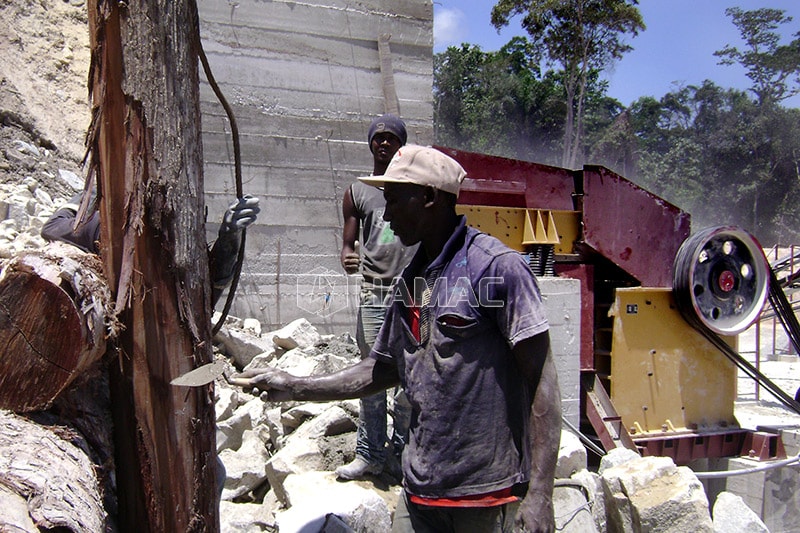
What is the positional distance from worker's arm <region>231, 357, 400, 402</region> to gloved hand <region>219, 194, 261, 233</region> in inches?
20.3

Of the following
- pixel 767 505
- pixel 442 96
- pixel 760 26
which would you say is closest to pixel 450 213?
pixel 767 505

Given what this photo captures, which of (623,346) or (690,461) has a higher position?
(623,346)

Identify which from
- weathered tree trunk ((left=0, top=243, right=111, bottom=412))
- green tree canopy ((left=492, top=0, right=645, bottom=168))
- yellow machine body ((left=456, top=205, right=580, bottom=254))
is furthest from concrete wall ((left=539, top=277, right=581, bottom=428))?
green tree canopy ((left=492, top=0, right=645, bottom=168))

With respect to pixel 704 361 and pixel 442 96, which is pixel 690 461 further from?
pixel 442 96

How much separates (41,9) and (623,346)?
1184cm

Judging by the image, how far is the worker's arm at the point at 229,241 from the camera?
2428 millimetres

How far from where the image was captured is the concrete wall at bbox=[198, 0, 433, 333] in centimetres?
653

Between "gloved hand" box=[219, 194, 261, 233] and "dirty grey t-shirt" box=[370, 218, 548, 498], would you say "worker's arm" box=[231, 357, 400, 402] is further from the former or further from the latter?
"gloved hand" box=[219, 194, 261, 233]

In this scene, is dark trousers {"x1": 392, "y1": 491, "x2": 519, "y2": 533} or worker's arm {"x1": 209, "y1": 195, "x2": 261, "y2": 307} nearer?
dark trousers {"x1": 392, "y1": 491, "x2": 519, "y2": 533}

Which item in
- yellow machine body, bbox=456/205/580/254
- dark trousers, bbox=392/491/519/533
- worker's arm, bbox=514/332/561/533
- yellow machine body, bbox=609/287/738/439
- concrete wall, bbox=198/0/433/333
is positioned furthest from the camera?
concrete wall, bbox=198/0/433/333

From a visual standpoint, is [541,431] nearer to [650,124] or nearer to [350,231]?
[350,231]

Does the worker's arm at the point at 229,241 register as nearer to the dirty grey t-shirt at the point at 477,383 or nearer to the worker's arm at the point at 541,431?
the dirty grey t-shirt at the point at 477,383

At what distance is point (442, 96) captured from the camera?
102 feet

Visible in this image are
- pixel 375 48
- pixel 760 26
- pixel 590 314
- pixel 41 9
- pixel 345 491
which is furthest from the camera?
pixel 760 26
